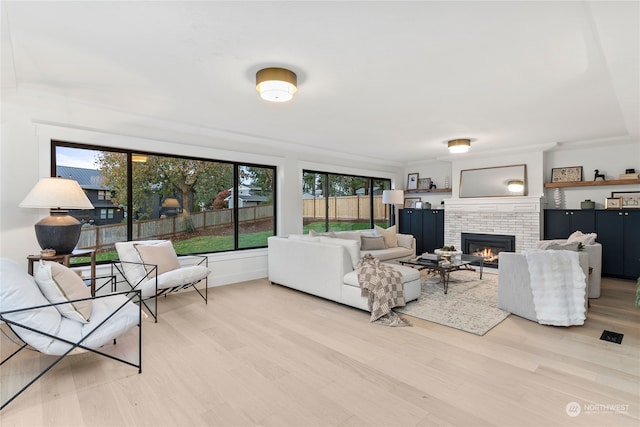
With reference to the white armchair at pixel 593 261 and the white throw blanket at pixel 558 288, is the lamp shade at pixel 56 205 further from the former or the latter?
the white armchair at pixel 593 261

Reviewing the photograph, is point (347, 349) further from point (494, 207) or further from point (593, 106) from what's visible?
point (494, 207)

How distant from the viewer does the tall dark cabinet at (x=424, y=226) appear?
7418 mm

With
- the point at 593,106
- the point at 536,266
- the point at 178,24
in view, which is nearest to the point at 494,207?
the point at 593,106

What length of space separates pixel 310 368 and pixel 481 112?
11.7 ft

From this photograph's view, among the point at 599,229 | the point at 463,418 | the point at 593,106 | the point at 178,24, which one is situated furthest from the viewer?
the point at 599,229

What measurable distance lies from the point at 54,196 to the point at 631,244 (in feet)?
26.1

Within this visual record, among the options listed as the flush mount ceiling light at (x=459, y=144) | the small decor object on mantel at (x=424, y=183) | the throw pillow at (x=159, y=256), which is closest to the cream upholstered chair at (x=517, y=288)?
the flush mount ceiling light at (x=459, y=144)

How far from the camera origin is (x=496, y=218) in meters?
6.41

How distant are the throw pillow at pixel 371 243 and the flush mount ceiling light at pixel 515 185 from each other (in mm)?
2830

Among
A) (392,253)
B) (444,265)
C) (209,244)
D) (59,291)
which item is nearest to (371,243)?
(392,253)

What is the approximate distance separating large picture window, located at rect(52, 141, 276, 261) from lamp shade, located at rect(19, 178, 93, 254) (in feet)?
2.72

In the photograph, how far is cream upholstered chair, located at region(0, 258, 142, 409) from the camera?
6.59ft

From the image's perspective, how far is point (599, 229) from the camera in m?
5.44

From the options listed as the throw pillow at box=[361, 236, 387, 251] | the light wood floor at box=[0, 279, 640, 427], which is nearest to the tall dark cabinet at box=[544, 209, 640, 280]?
the light wood floor at box=[0, 279, 640, 427]
